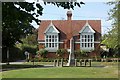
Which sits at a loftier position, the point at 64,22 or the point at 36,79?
the point at 64,22

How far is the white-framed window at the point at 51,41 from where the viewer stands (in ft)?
233

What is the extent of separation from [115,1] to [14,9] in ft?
87.4

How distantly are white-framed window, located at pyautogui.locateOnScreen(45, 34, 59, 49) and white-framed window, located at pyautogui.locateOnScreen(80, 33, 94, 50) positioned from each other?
4750 millimetres

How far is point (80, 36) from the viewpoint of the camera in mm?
70938

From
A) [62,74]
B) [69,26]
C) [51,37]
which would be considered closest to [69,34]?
[69,26]

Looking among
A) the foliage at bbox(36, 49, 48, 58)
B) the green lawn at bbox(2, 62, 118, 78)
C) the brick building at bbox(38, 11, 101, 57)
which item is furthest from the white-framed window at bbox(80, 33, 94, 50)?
the green lawn at bbox(2, 62, 118, 78)

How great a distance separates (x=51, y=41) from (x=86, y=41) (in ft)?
21.9

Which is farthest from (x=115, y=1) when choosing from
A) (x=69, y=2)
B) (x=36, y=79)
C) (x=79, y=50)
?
(x=79, y=50)

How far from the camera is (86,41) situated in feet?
233

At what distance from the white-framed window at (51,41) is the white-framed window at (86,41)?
4750 millimetres

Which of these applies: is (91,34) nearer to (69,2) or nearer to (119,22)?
(119,22)

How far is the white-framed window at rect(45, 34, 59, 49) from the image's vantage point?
233 feet

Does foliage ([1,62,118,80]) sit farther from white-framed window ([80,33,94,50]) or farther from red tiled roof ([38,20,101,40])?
red tiled roof ([38,20,101,40])

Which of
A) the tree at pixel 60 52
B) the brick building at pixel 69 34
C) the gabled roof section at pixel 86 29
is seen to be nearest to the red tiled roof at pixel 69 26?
the brick building at pixel 69 34
